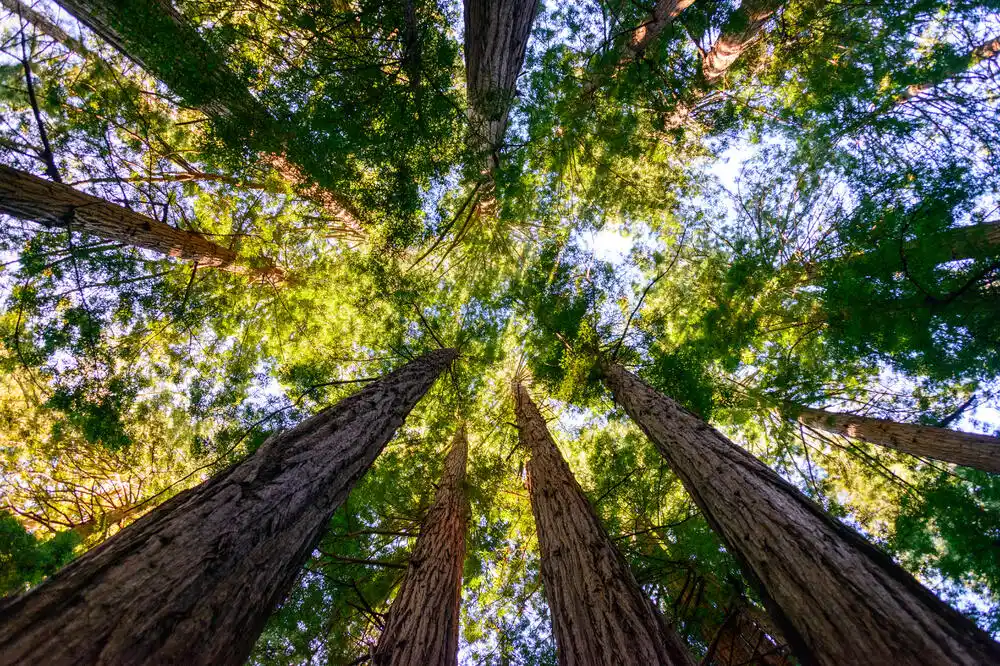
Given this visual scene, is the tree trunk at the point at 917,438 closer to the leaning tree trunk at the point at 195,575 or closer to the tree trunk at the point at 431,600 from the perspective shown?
the tree trunk at the point at 431,600

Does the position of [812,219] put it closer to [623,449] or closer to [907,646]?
[623,449]

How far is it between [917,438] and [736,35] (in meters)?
6.60

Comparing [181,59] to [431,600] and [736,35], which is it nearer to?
[431,600]

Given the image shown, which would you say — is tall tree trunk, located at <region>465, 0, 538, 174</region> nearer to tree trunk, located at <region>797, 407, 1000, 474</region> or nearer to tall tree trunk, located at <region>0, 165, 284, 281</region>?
tall tree trunk, located at <region>0, 165, 284, 281</region>

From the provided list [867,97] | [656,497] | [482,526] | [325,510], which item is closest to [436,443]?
[482,526]

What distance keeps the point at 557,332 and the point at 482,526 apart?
11.0ft

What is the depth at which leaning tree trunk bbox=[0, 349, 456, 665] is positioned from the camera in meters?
0.93

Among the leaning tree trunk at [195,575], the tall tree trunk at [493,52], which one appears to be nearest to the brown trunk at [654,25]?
the tall tree trunk at [493,52]

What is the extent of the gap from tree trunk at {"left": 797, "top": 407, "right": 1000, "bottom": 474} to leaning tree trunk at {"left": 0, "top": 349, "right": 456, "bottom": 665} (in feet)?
24.1

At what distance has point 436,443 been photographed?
7.01 metres

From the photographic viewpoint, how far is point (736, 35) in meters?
5.73

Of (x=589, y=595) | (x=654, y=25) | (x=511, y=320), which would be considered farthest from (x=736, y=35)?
(x=589, y=595)

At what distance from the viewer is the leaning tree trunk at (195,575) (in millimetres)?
935

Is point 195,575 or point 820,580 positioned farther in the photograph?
point 820,580
